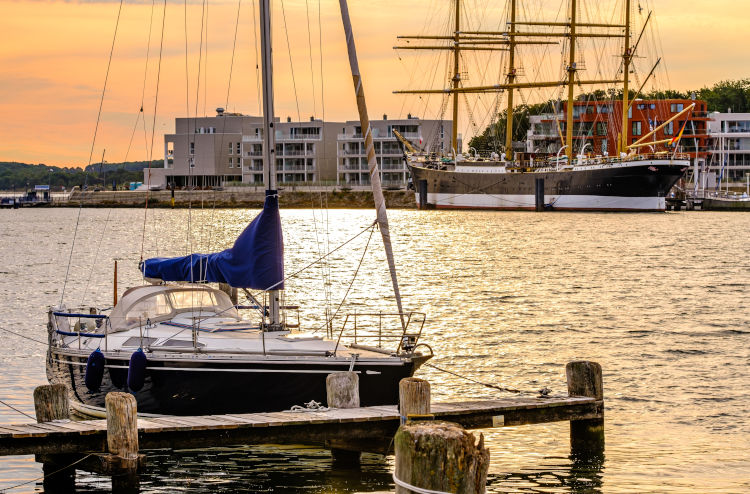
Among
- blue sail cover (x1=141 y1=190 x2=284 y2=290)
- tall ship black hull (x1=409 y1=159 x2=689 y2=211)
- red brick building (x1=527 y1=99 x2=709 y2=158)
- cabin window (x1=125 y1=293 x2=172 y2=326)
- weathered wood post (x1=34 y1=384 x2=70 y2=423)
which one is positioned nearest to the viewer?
weathered wood post (x1=34 y1=384 x2=70 y2=423)

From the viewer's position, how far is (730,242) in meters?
83.4

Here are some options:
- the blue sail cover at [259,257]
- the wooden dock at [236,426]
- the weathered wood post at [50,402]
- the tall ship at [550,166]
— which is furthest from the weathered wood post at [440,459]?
the tall ship at [550,166]

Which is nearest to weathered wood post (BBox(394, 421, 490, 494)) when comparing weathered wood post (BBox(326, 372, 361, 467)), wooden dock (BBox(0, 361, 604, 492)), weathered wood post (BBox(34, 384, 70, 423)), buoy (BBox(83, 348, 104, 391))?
wooden dock (BBox(0, 361, 604, 492))

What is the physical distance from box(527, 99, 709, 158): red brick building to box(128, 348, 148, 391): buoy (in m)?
149

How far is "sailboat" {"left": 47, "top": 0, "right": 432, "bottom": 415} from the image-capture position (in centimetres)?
1636

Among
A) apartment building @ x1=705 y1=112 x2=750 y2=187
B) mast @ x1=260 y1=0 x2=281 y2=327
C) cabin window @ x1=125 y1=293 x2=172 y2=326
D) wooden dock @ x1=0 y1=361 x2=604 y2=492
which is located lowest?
wooden dock @ x1=0 y1=361 x2=604 y2=492

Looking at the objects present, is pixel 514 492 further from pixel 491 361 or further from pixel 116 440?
pixel 491 361

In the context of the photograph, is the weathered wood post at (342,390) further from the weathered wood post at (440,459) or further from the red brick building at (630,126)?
the red brick building at (630,126)

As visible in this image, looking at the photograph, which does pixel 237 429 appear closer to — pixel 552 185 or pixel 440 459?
pixel 440 459

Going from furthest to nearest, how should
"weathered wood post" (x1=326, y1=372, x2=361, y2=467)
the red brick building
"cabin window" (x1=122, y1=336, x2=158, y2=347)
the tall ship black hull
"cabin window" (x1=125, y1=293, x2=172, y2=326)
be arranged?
1. the red brick building
2. the tall ship black hull
3. "cabin window" (x1=125, y1=293, x2=172, y2=326)
4. "cabin window" (x1=122, y1=336, x2=158, y2=347)
5. "weathered wood post" (x1=326, y1=372, x2=361, y2=467)

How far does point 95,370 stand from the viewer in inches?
672

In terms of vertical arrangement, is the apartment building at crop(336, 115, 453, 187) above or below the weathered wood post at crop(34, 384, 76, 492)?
above

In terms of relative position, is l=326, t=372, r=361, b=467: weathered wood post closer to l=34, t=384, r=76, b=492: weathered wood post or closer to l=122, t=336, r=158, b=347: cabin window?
l=122, t=336, r=158, b=347: cabin window

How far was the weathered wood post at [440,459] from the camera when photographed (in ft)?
31.1
